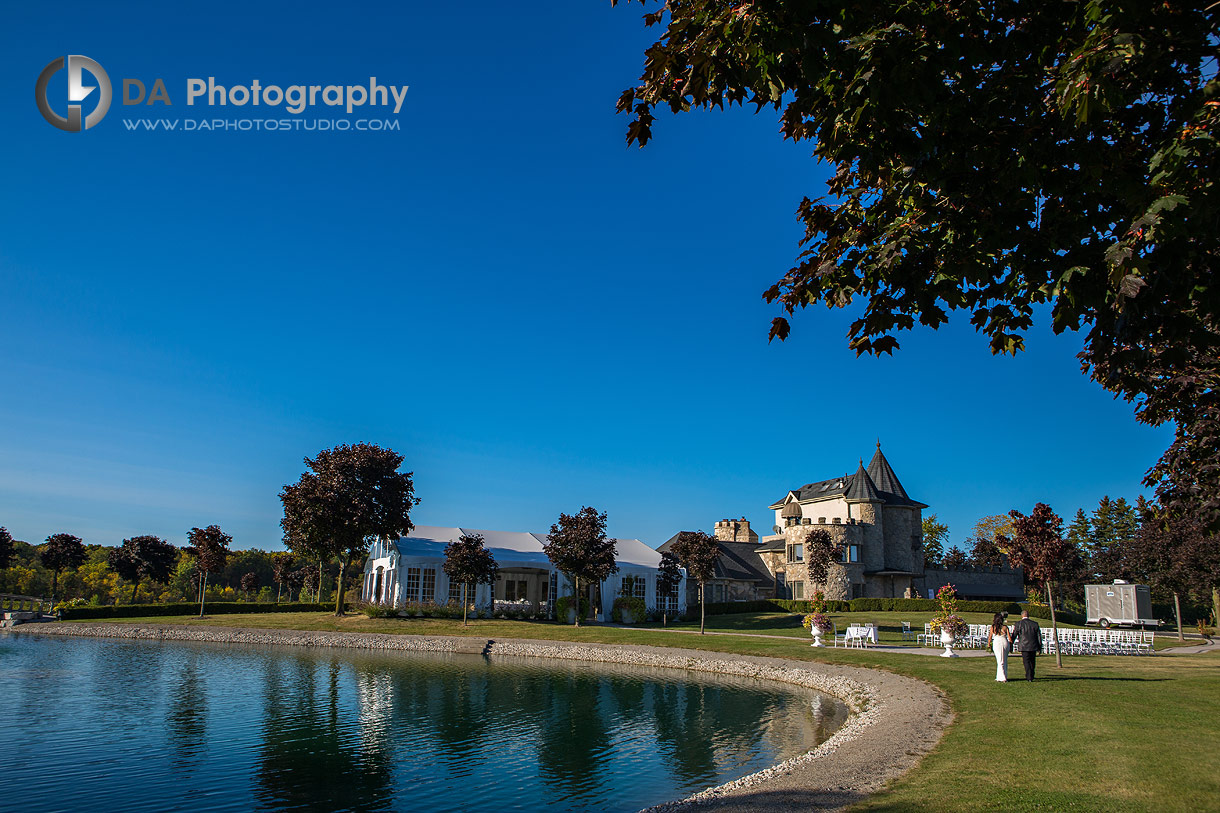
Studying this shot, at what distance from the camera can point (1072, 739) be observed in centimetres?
989

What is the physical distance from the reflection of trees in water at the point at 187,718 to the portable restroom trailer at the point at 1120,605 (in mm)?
41683

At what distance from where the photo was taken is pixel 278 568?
5353 cm

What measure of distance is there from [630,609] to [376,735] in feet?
94.0

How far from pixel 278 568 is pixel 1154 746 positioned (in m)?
55.4

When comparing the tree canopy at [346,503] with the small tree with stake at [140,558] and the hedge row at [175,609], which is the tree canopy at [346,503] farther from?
the small tree with stake at [140,558]

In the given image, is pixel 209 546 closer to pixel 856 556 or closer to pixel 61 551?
pixel 61 551

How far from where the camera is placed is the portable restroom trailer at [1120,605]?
1460 inches

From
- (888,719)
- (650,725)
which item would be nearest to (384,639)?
(650,725)

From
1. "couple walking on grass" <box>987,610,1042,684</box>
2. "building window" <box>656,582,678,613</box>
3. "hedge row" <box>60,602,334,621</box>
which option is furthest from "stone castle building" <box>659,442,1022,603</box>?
"couple walking on grass" <box>987,610,1042,684</box>

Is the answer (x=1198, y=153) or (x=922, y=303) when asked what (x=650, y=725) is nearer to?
(x=922, y=303)

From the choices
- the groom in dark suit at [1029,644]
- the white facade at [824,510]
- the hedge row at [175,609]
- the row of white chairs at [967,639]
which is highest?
the white facade at [824,510]

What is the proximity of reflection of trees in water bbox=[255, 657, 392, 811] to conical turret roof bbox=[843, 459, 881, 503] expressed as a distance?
42.3 meters

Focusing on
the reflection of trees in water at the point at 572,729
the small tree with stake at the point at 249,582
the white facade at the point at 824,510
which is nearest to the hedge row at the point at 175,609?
the small tree with stake at the point at 249,582

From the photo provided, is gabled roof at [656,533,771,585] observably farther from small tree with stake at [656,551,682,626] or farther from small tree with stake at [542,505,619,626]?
small tree with stake at [542,505,619,626]
